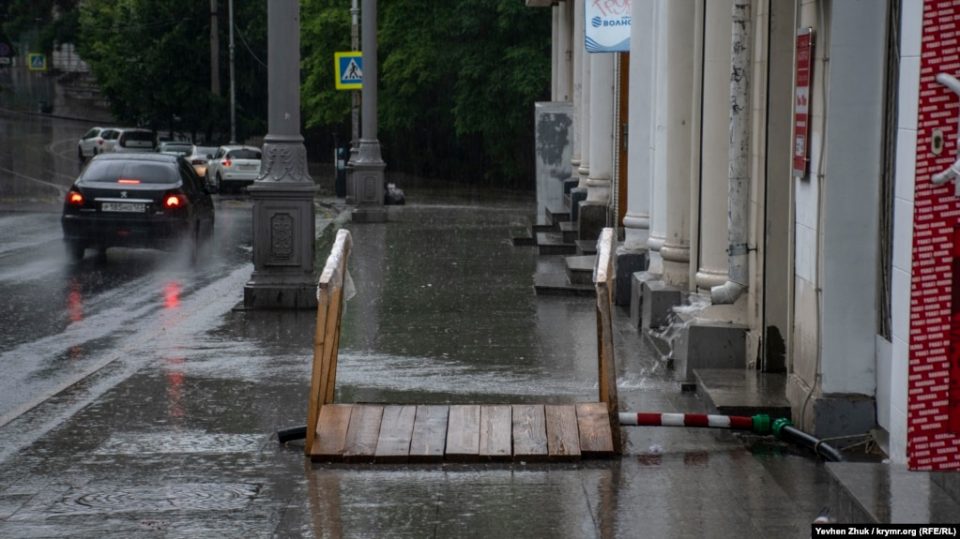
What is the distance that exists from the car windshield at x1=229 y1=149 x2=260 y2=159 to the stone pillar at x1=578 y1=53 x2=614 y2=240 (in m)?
27.4

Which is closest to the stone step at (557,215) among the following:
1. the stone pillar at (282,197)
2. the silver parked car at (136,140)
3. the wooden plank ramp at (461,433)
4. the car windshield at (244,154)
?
the stone pillar at (282,197)

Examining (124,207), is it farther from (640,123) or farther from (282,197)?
(640,123)

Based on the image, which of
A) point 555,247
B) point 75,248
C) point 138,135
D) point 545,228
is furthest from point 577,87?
point 138,135

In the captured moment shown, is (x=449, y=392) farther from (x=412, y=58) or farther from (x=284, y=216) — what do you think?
(x=412, y=58)

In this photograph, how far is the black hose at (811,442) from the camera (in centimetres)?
789

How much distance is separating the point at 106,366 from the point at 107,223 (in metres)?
10.8

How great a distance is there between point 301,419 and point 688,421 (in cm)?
224

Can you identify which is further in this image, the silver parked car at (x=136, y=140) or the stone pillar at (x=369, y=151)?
the silver parked car at (x=136, y=140)

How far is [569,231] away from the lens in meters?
23.6

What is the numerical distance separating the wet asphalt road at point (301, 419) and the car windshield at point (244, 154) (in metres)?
29.6

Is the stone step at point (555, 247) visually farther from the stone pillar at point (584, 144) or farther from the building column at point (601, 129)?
the stone pillar at point (584, 144)

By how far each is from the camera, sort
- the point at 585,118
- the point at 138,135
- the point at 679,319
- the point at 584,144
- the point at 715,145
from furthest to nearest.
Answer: the point at 138,135
the point at 584,144
the point at 585,118
the point at 715,145
the point at 679,319

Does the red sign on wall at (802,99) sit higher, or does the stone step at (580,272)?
the red sign on wall at (802,99)

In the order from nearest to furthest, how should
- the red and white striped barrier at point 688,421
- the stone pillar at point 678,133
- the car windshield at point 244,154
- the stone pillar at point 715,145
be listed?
the red and white striped barrier at point 688,421
the stone pillar at point 715,145
the stone pillar at point 678,133
the car windshield at point 244,154
